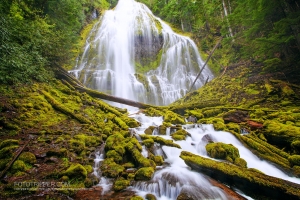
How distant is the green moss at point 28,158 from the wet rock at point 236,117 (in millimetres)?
7469

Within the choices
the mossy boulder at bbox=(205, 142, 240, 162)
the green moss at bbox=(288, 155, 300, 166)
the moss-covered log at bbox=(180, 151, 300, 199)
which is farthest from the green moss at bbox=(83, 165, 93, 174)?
the green moss at bbox=(288, 155, 300, 166)

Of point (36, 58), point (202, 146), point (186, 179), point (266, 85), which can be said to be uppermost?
point (36, 58)

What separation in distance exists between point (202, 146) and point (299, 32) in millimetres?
7366

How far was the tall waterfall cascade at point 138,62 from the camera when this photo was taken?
16062 mm

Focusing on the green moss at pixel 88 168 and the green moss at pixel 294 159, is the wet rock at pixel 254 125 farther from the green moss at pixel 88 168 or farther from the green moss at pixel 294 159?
the green moss at pixel 88 168

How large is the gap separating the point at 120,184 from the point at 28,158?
7.11ft

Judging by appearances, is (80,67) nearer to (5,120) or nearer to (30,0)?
(30,0)

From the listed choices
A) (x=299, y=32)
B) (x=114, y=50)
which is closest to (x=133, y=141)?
(x=299, y=32)

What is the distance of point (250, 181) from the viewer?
3.54 meters

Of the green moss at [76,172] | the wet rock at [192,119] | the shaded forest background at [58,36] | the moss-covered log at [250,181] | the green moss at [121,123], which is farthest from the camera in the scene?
the wet rock at [192,119]

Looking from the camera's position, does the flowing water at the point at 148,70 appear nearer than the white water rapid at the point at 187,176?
No

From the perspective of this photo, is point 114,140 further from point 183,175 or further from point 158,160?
point 183,175

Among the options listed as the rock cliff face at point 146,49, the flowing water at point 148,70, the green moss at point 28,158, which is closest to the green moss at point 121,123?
the flowing water at point 148,70

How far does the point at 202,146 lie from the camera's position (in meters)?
5.94
